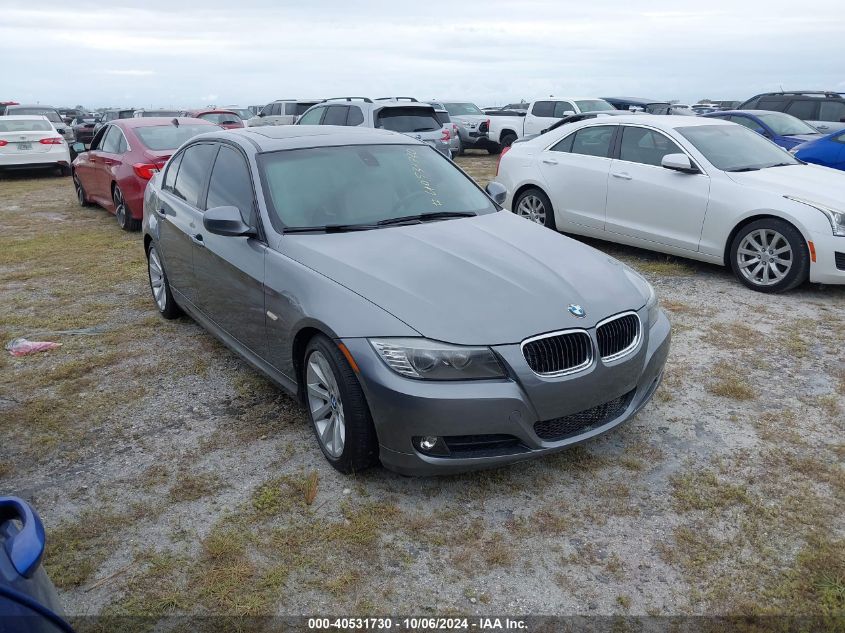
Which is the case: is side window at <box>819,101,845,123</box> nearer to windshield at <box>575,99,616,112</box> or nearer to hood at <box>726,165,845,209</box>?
windshield at <box>575,99,616,112</box>

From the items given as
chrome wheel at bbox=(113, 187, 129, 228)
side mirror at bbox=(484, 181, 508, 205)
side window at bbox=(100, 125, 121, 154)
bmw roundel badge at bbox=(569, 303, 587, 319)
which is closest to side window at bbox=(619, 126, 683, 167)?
side mirror at bbox=(484, 181, 508, 205)

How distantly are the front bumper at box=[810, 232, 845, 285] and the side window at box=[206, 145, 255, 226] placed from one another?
4.96 m

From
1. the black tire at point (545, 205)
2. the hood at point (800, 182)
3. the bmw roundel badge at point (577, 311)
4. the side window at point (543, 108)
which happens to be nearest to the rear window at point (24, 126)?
the side window at point (543, 108)

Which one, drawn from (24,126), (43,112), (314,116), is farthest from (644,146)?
(43,112)

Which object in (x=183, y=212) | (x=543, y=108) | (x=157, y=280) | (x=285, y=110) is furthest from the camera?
(x=285, y=110)

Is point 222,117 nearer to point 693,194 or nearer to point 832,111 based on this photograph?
point 693,194

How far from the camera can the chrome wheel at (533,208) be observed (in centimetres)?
867

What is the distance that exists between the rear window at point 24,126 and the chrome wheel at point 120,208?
8.33 m

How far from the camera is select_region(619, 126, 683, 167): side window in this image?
293 inches

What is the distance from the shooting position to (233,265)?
4.32m

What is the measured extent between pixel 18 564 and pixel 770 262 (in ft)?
21.6

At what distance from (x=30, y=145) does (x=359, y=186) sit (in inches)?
591

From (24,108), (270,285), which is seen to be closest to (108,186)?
(270,285)

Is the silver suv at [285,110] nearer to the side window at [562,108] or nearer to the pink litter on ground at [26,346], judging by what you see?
the side window at [562,108]
